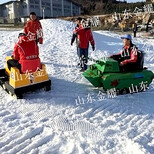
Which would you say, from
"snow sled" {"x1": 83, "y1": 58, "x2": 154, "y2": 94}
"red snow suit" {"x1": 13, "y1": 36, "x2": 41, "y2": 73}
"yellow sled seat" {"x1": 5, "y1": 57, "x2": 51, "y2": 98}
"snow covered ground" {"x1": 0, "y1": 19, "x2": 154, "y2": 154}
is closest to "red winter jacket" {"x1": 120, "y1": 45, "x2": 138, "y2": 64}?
"snow sled" {"x1": 83, "y1": 58, "x2": 154, "y2": 94}

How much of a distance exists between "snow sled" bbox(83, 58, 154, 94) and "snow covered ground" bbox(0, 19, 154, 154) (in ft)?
0.74

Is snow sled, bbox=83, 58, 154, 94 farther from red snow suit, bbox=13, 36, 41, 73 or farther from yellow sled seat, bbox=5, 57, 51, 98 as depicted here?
red snow suit, bbox=13, 36, 41, 73

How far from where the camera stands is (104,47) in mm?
10656

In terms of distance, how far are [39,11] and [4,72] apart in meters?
42.0

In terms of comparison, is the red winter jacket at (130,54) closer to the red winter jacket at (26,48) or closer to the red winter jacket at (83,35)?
the red winter jacket at (83,35)

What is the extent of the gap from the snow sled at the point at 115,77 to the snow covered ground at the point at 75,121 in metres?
0.23

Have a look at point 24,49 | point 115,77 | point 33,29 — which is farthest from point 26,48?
point 33,29

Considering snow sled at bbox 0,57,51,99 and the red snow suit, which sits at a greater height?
the red snow suit

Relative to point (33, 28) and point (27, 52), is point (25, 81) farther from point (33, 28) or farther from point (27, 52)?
point (33, 28)

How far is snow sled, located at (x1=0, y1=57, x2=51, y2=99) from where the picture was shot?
4.39 m

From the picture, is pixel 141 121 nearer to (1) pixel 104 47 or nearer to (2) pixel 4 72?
(2) pixel 4 72

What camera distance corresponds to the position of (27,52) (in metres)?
4.44

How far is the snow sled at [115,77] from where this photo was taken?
470 centimetres

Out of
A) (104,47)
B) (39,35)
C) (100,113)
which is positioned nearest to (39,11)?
(104,47)
